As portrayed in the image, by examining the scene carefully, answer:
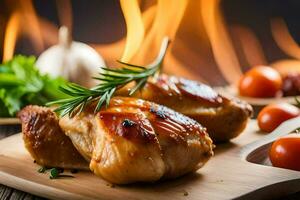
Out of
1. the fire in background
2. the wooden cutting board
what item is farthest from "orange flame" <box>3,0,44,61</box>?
the wooden cutting board

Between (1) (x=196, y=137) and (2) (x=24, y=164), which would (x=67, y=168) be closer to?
(2) (x=24, y=164)

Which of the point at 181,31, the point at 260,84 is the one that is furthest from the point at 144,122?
the point at 181,31

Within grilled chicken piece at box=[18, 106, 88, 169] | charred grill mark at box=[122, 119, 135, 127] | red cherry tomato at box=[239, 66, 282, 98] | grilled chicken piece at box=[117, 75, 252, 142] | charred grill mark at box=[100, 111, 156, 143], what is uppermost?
charred grill mark at box=[122, 119, 135, 127]

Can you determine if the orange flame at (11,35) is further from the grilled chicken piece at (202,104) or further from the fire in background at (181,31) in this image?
the grilled chicken piece at (202,104)

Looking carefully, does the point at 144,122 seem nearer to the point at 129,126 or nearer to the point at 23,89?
the point at 129,126

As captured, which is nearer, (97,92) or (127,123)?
(127,123)

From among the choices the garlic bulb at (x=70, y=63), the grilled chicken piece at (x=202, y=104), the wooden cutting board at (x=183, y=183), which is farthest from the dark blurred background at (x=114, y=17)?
the wooden cutting board at (x=183, y=183)

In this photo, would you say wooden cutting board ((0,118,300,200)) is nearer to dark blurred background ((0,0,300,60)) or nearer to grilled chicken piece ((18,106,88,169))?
grilled chicken piece ((18,106,88,169))
